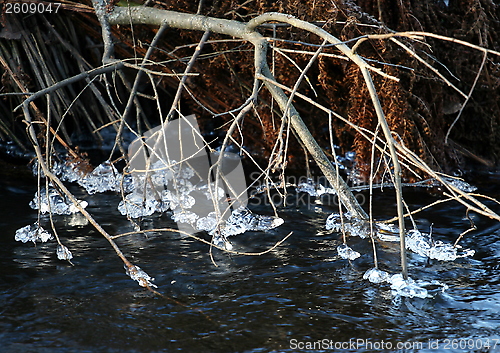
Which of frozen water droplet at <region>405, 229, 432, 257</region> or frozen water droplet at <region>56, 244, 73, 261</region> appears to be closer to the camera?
frozen water droplet at <region>56, 244, 73, 261</region>

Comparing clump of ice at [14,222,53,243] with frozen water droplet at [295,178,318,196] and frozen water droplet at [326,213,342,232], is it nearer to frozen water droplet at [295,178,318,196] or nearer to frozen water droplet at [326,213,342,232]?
frozen water droplet at [326,213,342,232]

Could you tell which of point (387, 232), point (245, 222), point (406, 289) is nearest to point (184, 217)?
point (245, 222)

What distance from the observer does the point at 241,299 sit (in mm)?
2436

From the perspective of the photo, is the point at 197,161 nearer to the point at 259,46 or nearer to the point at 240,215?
the point at 240,215

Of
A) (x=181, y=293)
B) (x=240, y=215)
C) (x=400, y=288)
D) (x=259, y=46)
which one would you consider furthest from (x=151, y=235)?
(x=400, y=288)

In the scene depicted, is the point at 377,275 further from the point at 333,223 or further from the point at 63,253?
the point at 63,253

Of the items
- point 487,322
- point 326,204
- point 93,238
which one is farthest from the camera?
point 326,204

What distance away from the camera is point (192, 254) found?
2932 mm

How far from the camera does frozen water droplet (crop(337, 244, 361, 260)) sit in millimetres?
2816

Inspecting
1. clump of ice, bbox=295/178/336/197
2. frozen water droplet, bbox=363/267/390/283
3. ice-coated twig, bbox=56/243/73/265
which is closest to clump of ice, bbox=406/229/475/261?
frozen water droplet, bbox=363/267/390/283

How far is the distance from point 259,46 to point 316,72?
1729mm

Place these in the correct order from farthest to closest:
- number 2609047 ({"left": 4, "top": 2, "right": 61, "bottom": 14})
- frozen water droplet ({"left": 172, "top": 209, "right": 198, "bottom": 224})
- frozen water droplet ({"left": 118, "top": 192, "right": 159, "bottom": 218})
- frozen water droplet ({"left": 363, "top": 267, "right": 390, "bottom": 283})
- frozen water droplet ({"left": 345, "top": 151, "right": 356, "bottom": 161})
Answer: frozen water droplet ({"left": 345, "top": 151, "right": 356, "bottom": 161}) → number 2609047 ({"left": 4, "top": 2, "right": 61, "bottom": 14}) → frozen water droplet ({"left": 118, "top": 192, "right": 159, "bottom": 218}) → frozen water droplet ({"left": 172, "top": 209, "right": 198, "bottom": 224}) → frozen water droplet ({"left": 363, "top": 267, "right": 390, "bottom": 283})

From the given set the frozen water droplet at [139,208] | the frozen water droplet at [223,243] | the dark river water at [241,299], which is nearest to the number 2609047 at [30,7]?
the frozen water droplet at [139,208]

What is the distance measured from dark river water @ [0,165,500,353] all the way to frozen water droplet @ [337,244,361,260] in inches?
1.3
